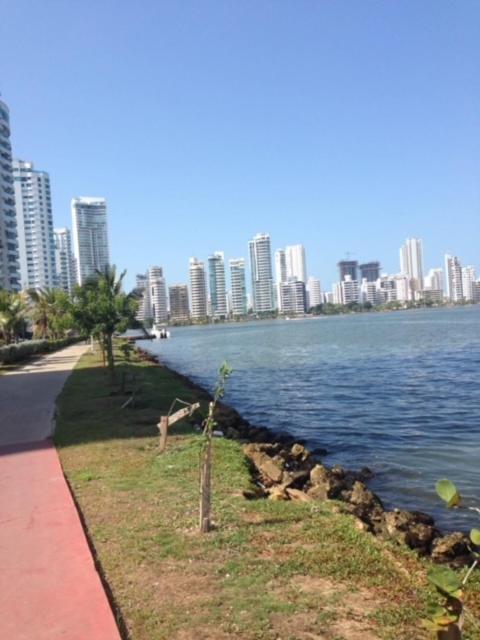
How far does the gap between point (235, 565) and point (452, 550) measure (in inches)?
131

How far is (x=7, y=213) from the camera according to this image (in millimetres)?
106688

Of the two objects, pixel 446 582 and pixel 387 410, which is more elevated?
pixel 446 582

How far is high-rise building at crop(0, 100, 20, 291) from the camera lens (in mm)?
101688

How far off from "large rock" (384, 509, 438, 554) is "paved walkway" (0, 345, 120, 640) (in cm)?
370

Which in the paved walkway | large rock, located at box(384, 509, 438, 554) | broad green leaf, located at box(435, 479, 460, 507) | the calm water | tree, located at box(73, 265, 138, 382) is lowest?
the calm water

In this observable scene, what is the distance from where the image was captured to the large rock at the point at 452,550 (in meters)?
7.38

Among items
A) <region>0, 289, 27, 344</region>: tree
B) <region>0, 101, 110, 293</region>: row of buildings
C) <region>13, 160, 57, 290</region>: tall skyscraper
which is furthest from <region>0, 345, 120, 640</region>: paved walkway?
<region>13, 160, 57, 290</region>: tall skyscraper

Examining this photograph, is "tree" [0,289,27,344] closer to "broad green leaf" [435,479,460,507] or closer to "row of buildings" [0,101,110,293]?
"broad green leaf" [435,479,460,507]

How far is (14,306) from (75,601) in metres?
42.5

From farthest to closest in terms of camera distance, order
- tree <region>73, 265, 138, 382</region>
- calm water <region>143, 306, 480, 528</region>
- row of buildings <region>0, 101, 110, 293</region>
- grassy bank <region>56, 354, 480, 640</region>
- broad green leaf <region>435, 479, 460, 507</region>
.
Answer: row of buildings <region>0, 101, 110, 293</region> → tree <region>73, 265, 138, 382</region> → calm water <region>143, 306, 480, 528</region> → grassy bank <region>56, 354, 480, 640</region> → broad green leaf <region>435, 479, 460, 507</region>

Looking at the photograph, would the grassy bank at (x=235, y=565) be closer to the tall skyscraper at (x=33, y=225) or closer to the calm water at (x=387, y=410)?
the calm water at (x=387, y=410)

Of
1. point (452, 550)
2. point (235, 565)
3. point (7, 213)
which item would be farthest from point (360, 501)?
point (7, 213)

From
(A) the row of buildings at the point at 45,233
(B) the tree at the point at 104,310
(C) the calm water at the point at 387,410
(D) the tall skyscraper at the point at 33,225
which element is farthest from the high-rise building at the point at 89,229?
(B) the tree at the point at 104,310

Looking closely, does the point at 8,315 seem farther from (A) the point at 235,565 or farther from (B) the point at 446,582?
(B) the point at 446,582
